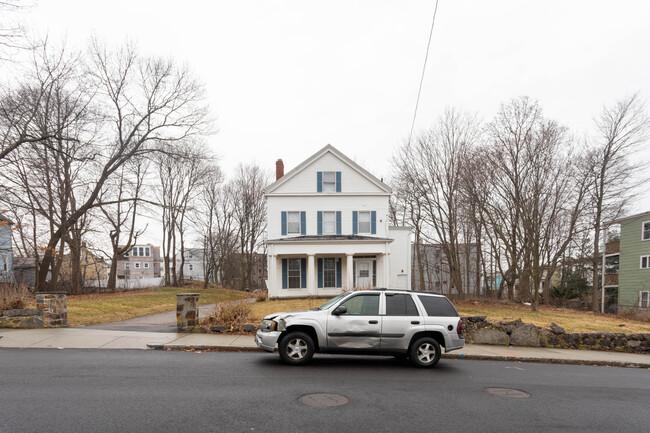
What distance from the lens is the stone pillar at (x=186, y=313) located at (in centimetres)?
1172

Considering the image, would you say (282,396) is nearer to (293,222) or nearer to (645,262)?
(293,222)

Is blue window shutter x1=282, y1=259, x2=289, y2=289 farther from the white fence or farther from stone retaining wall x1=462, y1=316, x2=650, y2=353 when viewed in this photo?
the white fence

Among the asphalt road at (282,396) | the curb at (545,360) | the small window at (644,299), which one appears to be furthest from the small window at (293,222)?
the small window at (644,299)

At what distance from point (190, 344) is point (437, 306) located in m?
6.35

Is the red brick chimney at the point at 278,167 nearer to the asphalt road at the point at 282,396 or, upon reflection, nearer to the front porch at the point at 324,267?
the front porch at the point at 324,267

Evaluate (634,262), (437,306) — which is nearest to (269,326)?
(437,306)

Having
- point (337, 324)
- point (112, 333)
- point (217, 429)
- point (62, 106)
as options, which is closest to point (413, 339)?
point (337, 324)

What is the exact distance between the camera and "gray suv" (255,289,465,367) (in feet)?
26.6

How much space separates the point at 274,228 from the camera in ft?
85.8

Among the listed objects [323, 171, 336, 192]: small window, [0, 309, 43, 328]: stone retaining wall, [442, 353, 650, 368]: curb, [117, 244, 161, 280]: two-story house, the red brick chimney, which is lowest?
[117, 244, 161, 280]: two-story house

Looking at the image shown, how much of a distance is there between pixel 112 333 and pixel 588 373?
1289 cm

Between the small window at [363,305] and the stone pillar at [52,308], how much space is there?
954 cm

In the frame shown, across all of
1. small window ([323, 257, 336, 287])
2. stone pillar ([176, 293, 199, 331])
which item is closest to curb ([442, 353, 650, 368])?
stone pillar ([176, 293, 199, 331])

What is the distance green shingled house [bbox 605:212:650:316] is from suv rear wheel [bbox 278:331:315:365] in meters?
29.7
